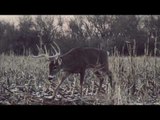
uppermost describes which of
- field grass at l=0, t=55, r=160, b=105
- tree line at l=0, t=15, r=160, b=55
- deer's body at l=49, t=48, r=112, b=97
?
tree line at l=0, t=15, r=160, b=55

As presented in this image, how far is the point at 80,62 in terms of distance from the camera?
8312 millimetres

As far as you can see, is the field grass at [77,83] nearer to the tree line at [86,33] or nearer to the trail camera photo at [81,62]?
the trail camera photo at [81,62]

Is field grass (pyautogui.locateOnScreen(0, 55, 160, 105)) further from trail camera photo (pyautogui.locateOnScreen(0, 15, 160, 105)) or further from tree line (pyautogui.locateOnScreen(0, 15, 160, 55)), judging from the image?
tree line (pyautogui.locateOnScreen(0, 15, 160, 55))

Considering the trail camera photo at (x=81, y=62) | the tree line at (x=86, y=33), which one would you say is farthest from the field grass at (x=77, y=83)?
the tree line at (x=86, y=33)

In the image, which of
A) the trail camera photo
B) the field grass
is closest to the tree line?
the trail camera photo

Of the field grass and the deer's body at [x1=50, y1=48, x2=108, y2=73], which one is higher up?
the deer's body at [x1=50, y1=48, x2=108, y2=73]

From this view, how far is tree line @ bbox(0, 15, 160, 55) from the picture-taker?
823 cm

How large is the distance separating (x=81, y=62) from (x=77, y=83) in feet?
0.86

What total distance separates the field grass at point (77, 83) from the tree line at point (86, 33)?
0.42ft

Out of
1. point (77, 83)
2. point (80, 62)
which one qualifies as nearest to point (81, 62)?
point (80, 62)

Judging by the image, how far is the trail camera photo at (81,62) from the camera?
26.8 ft
